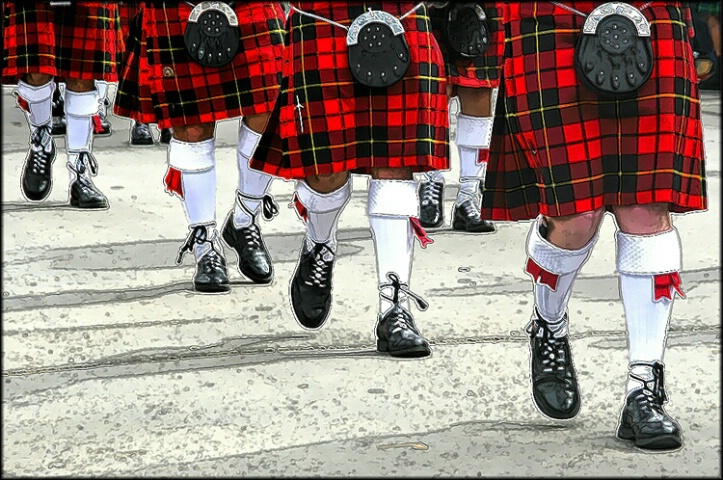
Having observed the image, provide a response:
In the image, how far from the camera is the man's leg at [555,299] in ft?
9.22

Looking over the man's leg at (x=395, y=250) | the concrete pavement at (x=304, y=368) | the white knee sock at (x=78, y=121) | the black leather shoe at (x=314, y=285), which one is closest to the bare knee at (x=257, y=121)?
the concrete pavement at (x=304, y=368)

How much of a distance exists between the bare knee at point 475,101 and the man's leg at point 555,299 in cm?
201

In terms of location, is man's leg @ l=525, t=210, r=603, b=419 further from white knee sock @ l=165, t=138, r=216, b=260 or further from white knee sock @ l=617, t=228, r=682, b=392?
white knee sock @ l=165, t=138, r=216, b=260

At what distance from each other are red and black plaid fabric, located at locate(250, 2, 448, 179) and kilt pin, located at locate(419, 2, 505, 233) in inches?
43.8

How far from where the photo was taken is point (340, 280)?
427cm

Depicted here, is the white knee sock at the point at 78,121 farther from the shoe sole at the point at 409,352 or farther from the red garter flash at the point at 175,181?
the shoe sole at the point at 409,352

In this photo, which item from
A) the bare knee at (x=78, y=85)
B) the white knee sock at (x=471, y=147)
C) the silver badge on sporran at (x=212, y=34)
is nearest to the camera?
the silver badge on sporran at (x=212, y=34)

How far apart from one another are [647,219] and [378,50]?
892 mm

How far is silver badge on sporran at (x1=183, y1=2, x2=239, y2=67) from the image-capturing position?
393 cm

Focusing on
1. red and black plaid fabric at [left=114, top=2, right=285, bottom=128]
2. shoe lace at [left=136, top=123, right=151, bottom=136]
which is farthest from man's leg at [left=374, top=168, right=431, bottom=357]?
shoe lace at [left=136, top=123, right=151, bottom=136]

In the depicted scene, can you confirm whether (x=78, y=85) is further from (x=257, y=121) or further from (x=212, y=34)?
(x=212, y=34)

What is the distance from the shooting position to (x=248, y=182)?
13.9 feet

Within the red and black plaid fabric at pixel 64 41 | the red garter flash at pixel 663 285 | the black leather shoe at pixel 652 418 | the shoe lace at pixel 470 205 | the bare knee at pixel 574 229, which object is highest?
the red and black plaid fabric at pixel 64 41

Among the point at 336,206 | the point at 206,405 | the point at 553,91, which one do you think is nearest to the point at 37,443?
the point at 206,405
